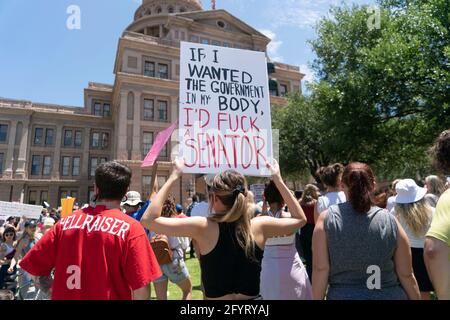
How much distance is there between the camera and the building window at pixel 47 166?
4019 centimetres

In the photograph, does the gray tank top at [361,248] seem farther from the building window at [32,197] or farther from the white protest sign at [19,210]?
the building window at [32,197]

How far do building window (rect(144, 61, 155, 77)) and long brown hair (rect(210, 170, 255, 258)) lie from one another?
33432 mm

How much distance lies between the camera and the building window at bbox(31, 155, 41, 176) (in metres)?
39.8

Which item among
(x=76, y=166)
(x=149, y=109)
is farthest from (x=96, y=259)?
(x=76, y=166)

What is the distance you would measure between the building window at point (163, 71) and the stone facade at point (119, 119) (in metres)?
0.11

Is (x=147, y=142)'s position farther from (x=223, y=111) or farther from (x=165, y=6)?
(x=165, y=6)

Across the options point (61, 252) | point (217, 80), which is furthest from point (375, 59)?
point (61, 252)

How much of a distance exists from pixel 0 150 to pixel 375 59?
136 ft

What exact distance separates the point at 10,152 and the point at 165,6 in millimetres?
34943

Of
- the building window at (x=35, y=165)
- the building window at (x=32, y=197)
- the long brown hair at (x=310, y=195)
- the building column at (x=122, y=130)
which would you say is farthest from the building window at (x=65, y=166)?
the long brown hair at (x=310, y=195)

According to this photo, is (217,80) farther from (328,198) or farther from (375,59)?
(375,59)

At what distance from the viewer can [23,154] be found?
38812 mm

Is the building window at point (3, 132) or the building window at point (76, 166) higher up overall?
the building window at point (3, 132)

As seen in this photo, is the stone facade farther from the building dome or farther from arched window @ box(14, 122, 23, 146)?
the building dome
